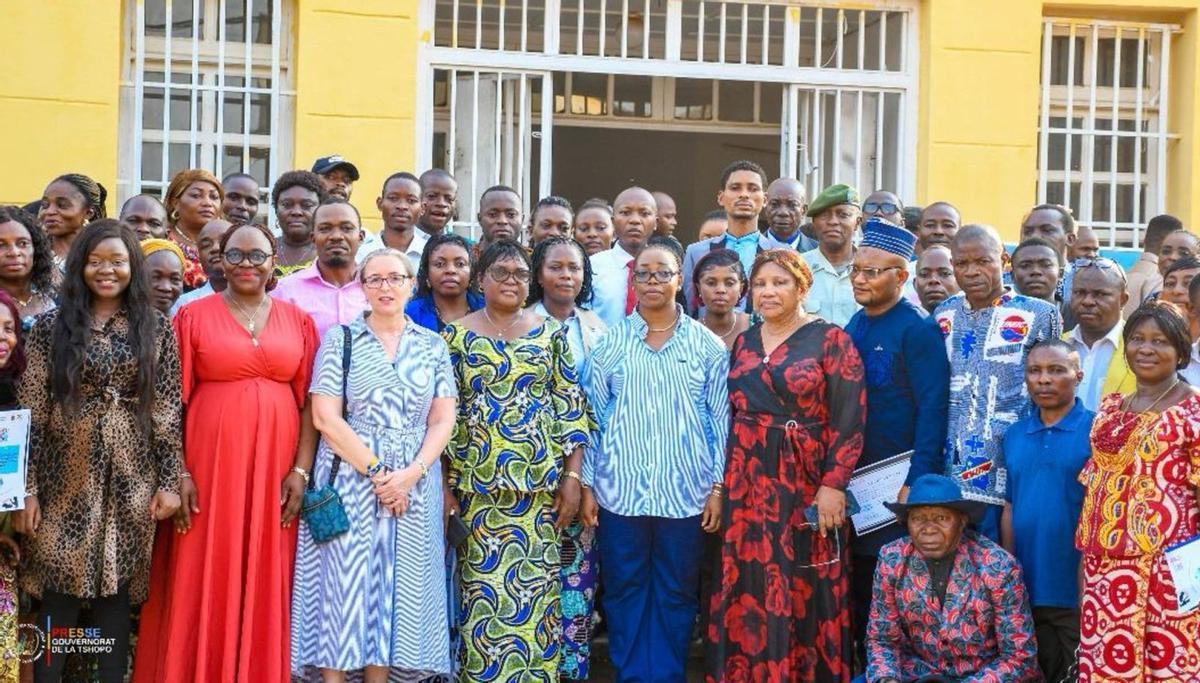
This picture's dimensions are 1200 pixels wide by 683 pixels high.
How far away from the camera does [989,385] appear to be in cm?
623

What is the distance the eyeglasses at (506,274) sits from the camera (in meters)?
6.32

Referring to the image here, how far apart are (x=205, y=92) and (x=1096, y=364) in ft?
20.6

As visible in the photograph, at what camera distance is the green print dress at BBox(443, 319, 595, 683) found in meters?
6.20

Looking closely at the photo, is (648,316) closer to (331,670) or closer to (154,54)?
(331,670)

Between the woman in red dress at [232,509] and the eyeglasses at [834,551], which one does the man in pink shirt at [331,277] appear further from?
the eyeglasses at [834,551]

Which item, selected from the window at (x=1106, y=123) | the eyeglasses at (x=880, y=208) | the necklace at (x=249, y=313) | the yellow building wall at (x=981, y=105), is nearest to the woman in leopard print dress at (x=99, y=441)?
the necklace at (x=249, y=313)

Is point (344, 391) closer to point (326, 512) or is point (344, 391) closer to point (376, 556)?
point (326, 512)

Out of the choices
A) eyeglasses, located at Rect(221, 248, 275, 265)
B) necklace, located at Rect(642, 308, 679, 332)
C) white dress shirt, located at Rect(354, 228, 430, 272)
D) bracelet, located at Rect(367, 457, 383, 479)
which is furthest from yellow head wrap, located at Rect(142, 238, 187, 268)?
necklace, located at Rect(642, 308, 679, 332)

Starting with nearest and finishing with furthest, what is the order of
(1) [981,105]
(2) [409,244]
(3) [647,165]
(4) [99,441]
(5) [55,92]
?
(4) [99,441] → (2) [409,244] → (5) [55,92] → (1) [981,105] → (3) [647,165]

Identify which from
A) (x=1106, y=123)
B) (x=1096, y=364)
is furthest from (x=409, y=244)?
(x=1106, y=123)

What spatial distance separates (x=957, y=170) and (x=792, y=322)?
5.26m

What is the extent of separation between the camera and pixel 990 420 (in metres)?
6.23

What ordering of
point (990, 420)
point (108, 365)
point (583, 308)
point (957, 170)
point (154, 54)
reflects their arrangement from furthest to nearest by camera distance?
point (957, 170), point (154, 54), point (583, 308), point (990, 420), point (108, 365)

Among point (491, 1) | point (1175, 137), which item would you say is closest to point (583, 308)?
point (491, 1)
